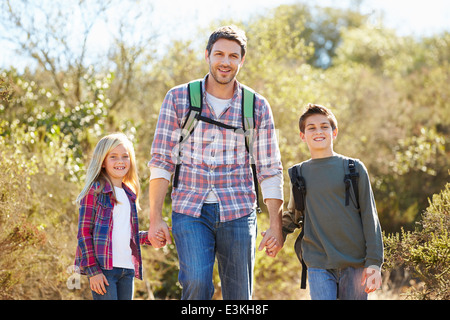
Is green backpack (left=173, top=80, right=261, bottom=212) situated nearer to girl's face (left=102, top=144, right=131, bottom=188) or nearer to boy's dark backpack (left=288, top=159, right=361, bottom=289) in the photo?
boy's dark backpack (left=288, top=159, right=361, bottom=289)

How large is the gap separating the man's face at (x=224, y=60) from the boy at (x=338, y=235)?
31.6 inches

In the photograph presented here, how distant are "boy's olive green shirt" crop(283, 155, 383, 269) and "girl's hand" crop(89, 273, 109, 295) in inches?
53.4

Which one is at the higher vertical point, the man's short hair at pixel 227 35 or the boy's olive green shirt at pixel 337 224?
the man's short hair at pixel 227 35

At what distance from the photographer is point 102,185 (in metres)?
4.03

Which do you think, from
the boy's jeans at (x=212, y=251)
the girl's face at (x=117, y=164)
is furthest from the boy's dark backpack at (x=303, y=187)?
the girl's face at (x=117, y=164)

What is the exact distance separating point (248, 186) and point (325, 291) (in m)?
0.84

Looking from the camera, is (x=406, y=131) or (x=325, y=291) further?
(x=406, y=131)

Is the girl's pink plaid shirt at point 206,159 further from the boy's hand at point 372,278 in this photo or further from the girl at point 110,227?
the boy's hand at point 372,278

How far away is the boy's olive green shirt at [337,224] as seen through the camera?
3.62m

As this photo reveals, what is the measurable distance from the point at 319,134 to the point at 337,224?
0.67 metres

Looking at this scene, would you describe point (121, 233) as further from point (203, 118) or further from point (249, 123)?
point (249, 123)

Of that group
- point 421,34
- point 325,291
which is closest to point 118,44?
point 325,291

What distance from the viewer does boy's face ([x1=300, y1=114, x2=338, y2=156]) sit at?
3941 millimetres

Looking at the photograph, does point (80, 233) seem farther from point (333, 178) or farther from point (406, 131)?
point (406, 131)
